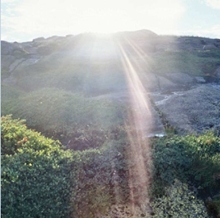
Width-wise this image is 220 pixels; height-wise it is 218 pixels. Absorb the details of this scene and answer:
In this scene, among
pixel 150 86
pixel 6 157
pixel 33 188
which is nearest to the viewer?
pixel 33 188

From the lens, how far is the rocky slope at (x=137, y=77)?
63.6 ft

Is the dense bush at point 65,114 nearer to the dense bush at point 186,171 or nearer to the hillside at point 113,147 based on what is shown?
the hillside at point 113,147

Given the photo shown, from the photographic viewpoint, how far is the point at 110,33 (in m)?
62.7

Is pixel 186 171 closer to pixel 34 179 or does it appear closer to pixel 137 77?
pixel 34 179

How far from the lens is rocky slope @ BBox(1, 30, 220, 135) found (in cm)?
1938

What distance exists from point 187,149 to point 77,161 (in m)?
4.33

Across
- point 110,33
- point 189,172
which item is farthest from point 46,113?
point 110,33

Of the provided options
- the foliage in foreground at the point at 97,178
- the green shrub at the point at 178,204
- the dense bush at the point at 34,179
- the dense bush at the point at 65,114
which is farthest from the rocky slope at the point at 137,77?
the dense bush at the point at 34,179

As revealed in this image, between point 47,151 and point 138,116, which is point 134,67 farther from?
point 47,151

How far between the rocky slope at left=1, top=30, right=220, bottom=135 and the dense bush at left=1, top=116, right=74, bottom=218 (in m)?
6.57

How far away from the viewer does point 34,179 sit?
9898 mm

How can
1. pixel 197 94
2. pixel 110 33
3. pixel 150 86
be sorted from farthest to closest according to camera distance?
pixel 110 33 < pixel 150 86 < pixel 197 94

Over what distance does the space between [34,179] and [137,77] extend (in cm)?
2146

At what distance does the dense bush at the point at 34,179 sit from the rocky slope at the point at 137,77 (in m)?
6.57
